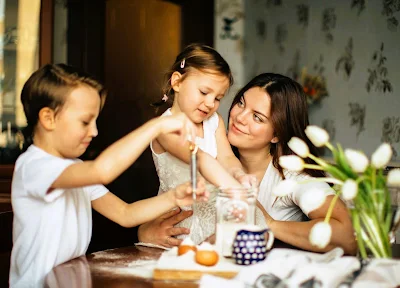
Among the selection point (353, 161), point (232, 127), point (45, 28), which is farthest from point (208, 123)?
point (45, 28)

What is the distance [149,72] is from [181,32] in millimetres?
413

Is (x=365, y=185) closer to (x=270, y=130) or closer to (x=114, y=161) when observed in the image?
Result: (x=114, y=161)

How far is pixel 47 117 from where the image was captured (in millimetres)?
1620

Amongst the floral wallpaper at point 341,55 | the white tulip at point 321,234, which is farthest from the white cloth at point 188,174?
the floral wallpaper at point 341,55

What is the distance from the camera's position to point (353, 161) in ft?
4.32

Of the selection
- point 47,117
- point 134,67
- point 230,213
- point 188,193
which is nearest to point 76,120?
point 47,117

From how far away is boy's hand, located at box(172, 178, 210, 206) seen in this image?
1677 millimetres

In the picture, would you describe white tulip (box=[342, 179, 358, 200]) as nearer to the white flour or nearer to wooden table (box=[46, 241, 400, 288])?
wooden table (box=[46, 241, 400, 288])

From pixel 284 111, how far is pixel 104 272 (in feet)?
3.44

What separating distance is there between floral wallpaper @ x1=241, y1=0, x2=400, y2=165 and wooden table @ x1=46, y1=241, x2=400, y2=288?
2297 mm

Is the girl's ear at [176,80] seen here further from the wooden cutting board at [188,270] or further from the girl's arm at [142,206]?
the wooden cutting board at [188,270]

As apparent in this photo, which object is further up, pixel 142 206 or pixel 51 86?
pixel 51 86

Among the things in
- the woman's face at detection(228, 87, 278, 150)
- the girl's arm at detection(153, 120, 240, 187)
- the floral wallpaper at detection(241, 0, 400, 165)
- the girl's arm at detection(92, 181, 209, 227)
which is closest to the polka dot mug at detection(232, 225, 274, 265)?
the girl's arm at detection(92, 181, 209, 227)

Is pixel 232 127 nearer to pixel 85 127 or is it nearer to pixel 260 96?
pixel 260 96
